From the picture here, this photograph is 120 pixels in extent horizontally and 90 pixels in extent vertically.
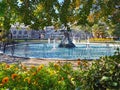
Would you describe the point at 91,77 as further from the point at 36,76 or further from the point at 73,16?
the point at 73,16

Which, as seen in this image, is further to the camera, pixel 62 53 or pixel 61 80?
pixel 62 53

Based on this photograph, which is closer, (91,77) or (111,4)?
(91,77)

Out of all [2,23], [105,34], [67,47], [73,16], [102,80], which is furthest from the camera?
[105,34]

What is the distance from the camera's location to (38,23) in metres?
8.29

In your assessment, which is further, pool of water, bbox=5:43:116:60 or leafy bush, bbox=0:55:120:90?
pool of water, bbox=5:43:116:60

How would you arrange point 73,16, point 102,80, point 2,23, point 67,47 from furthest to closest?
point 67,47, point 73,16, point 2,23, point 102,80

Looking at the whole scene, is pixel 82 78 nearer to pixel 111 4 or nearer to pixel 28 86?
pixel 28 86

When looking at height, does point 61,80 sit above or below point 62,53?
above

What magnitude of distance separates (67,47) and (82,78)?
37.0 metres

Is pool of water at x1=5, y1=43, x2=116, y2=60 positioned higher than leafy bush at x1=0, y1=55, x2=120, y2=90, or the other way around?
leafy bush at x1=0, y1=55, x2=120, y2=90

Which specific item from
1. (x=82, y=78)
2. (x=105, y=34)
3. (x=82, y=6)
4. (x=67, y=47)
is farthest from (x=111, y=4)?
(x=105, y=34)

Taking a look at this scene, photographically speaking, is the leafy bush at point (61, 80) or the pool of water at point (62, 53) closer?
the leafy bush at point (61, 80)

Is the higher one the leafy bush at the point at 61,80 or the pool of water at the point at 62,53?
the leafy bush at the point at 61,80

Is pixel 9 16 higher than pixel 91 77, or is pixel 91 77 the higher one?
pixel 9 16
